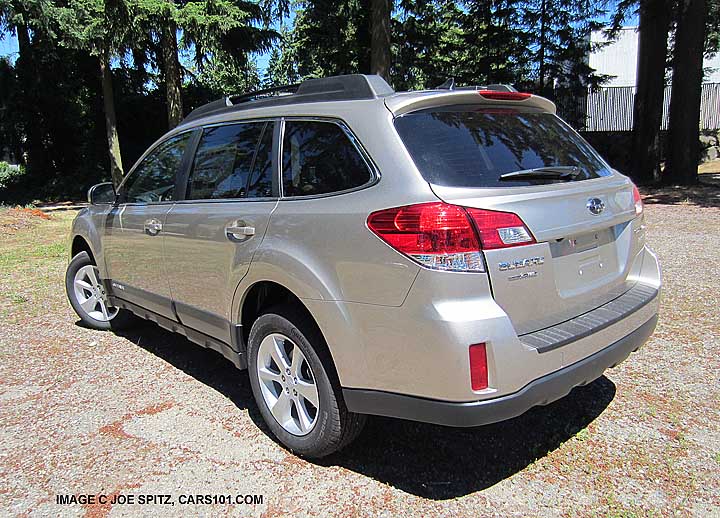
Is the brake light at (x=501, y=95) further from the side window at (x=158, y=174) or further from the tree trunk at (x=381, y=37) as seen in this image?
the tree trunk at (x=381, y=37)

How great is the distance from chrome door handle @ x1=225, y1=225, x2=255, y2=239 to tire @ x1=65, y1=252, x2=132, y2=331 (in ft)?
8.03

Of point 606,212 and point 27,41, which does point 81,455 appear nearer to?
point 606,212

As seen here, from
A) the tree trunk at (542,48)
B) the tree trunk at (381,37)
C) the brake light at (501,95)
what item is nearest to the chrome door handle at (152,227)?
the brake light at (501,95)

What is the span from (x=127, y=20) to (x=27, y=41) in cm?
1033

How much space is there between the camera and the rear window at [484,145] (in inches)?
102

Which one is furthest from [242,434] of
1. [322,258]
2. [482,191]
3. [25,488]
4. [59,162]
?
[59,162]

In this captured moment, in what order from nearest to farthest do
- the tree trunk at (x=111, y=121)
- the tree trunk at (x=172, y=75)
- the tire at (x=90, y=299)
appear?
the tire at (x=90, y=299)
the tree trunk at (x=172, y=75)
the tree trunk at (x=111, y=121)

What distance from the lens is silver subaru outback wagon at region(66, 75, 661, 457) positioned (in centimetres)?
241

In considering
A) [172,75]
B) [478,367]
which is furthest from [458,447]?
[172,75]

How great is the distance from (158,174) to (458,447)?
2.96m

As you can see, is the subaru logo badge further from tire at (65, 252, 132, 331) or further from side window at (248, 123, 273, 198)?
tire at (65, 252, 132, 331)

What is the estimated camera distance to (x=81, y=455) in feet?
10.7

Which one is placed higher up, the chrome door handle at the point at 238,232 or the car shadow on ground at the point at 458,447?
the chrome door handle at the point at 238,232

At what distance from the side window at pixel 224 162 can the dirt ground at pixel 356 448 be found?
1.42 meters
